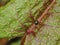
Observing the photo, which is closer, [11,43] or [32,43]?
[32,43]

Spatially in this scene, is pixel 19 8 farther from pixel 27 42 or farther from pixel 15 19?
pixel 27 42

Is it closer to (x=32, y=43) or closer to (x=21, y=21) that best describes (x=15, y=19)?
(x=21, y=21)

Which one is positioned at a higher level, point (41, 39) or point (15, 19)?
point (15, 19)

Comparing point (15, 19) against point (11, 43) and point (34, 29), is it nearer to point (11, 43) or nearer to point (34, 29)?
point (34, 29)

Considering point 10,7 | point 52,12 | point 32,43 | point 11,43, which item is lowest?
point 11,43

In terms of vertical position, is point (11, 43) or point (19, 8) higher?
point (19, 8)

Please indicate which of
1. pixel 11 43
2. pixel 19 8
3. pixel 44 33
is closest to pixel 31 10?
pixel 19 8

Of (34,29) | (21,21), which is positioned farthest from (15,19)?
(34,29)

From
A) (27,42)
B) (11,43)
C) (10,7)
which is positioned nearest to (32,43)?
(27,42)

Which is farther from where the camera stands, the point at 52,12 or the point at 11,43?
the point at 11,43
